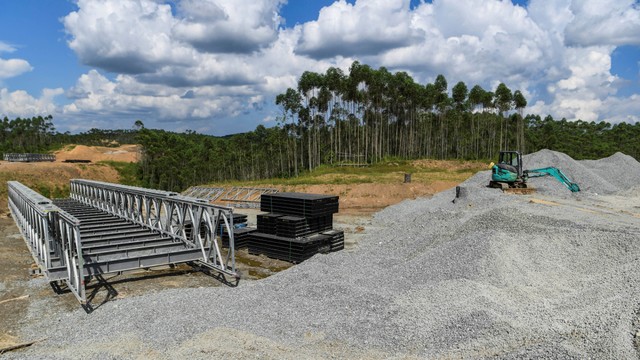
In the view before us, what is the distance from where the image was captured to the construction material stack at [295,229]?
18000mm

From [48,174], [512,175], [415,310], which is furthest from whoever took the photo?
[48,174]

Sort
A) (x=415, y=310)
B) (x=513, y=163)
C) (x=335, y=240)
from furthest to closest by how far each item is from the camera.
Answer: (x=513, y=163) → (x=335, y=240) → (x=415, y=310)

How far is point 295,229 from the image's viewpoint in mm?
18203

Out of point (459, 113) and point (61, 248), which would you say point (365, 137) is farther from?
point (61, 248)

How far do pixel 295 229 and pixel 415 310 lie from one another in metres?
8.84

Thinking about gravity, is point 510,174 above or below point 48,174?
above

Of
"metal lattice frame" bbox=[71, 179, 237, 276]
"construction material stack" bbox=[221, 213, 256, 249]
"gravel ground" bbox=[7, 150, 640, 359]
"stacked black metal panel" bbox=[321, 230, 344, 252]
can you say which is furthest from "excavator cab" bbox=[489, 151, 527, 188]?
"metal lattice frame" bbox=[71, 179, 237, 276]

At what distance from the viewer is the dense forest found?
220 feet

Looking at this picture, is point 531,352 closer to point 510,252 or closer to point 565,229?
point 510,252

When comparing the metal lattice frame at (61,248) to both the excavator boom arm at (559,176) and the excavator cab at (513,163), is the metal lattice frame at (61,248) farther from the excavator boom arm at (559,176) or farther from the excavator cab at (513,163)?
the excavator boom arm at (559,176)

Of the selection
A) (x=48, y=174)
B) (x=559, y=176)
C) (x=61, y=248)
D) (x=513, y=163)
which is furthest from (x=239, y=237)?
(x=48, y=174)

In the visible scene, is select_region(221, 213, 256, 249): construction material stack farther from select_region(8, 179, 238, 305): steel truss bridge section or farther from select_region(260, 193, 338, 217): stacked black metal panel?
select_region(260, 193, 338, 217): stacked black metal panel

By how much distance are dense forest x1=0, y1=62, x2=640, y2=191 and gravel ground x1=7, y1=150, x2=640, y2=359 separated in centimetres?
5115

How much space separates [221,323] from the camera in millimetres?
9984
